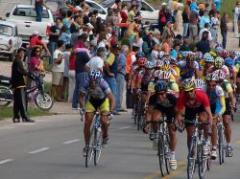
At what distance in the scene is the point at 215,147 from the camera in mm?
20484

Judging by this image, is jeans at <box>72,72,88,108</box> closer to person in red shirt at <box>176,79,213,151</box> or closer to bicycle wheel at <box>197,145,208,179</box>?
person in red shirt at <box>176,79,213,151</box>

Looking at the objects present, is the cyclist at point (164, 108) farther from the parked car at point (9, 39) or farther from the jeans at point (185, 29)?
the jeans at point (185, 29)

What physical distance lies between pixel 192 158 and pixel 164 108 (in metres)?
1.77

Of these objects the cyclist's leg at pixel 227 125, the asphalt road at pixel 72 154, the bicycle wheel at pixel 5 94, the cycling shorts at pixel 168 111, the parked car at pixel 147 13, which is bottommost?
the asphalt road at pixel 72 154

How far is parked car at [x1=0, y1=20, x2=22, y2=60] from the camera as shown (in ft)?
130

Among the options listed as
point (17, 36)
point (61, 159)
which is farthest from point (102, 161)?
point (17, 36)

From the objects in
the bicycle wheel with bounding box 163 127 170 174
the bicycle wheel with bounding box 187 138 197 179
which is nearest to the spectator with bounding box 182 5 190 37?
the bicycle wheel with bounding box 163 127 170 174

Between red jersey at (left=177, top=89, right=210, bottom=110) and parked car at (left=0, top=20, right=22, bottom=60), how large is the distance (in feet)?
69.5

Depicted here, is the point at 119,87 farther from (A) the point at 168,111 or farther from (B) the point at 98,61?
(A) the point at 168,111

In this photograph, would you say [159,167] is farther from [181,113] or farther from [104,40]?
[104,40]

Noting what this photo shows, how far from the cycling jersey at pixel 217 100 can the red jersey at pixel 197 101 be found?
1.36 meters

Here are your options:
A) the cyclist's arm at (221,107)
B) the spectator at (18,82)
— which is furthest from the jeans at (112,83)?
the cyclist's arm at (221,107)

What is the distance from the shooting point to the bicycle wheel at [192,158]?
60.0 feet

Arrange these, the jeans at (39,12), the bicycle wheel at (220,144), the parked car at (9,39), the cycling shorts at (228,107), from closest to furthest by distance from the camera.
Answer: the bicycle wheel at (220,144) → the cycling shorts at (228,107) → the parked car at (9,39) → the jeans at (39,12)
